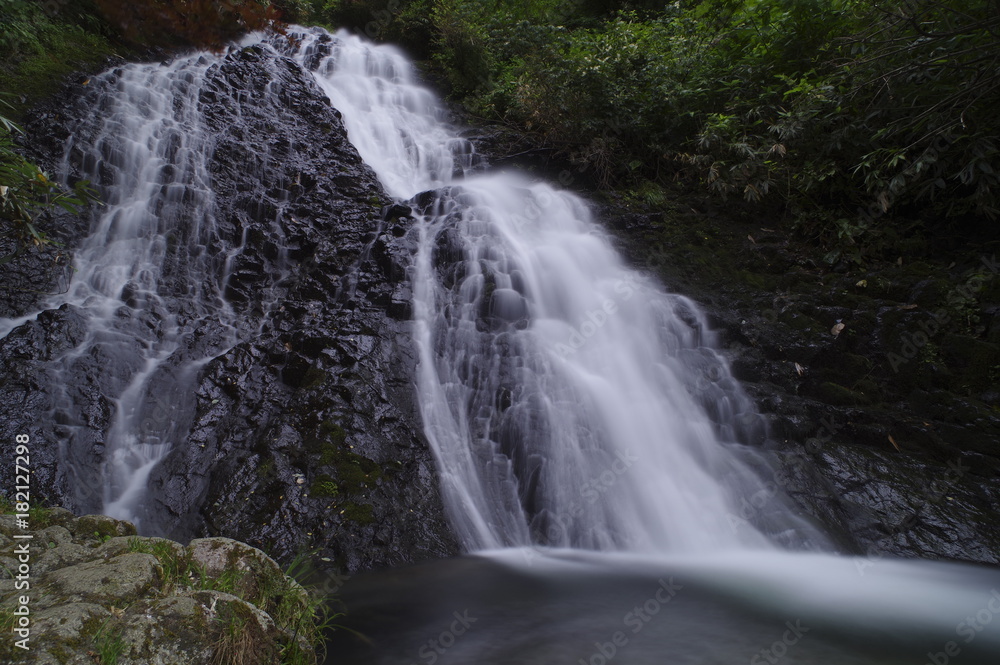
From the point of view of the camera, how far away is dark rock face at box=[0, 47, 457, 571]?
439cm

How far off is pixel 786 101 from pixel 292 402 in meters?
8.51

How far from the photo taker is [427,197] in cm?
848

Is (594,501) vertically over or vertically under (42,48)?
under

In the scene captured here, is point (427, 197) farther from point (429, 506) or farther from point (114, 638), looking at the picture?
point (114, 638)

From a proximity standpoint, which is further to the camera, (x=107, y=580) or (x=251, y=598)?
(x=251, y=598)

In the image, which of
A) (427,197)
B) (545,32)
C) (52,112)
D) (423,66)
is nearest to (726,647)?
(427,197)

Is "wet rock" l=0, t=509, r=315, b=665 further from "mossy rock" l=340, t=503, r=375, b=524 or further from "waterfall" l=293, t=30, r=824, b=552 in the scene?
"waterfall" l=293, t=30, r=824, b=552

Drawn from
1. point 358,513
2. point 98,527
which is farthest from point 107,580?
point 358,513

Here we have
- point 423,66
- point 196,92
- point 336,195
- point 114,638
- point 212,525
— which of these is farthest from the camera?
point 423,66

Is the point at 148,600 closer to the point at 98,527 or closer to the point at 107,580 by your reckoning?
the point at 107,580

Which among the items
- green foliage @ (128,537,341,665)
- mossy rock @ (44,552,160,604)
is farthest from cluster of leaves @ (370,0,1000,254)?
mossy rock @ (44,552,160,604)

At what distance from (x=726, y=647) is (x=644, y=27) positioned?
11.6 meters

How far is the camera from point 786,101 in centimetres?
813

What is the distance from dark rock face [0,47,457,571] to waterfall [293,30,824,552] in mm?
425
